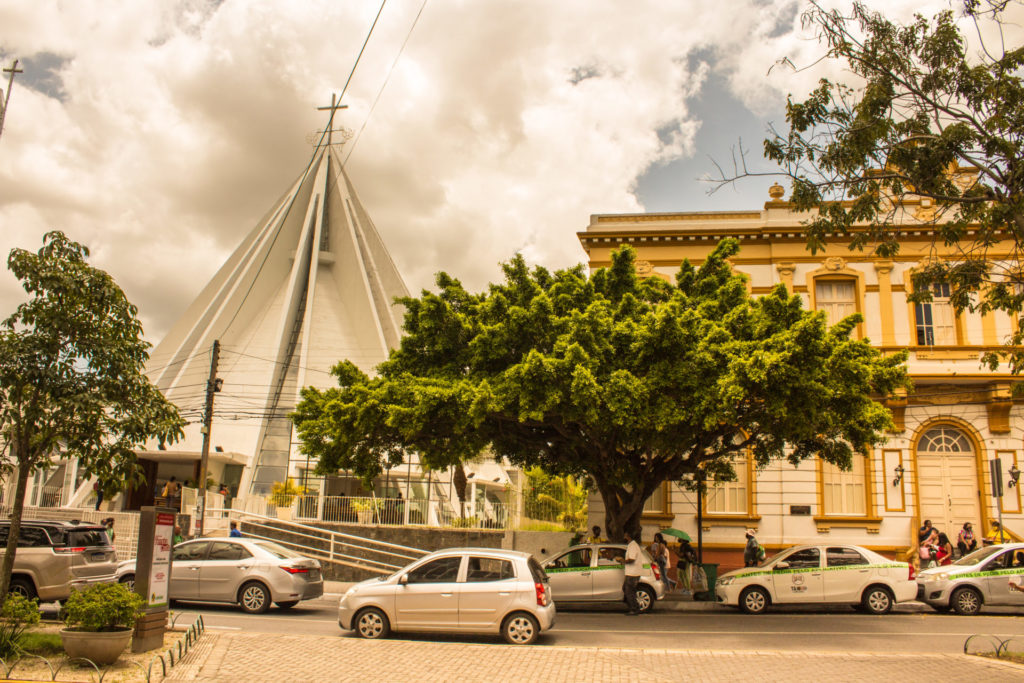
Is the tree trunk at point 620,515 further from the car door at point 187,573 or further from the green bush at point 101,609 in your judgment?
the green bush at point 101,609

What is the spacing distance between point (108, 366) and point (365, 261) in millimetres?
39609

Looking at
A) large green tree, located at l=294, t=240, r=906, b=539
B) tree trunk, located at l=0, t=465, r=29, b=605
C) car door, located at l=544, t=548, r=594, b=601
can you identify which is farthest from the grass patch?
car door, located at l=544, t=548, r=594, b=601

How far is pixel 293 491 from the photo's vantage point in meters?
28.1

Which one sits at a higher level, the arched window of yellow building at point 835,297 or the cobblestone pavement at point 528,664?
the arched window of yellow building at point 835,297

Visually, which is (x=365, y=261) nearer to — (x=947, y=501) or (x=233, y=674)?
(x=947, y=501)

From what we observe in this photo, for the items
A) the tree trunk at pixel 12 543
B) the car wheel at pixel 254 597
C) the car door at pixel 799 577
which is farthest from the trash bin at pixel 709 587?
the tree trunk at pixel 12 543

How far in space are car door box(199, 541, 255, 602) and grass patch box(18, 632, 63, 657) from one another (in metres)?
4.75

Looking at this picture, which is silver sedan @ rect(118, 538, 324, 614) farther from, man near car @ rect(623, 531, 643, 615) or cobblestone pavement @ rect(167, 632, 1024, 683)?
man near car @ rect(623, 531, 643, 615)

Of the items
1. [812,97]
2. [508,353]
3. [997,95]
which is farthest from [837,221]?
[508,353]

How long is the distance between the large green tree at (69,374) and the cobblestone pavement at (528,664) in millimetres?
3028

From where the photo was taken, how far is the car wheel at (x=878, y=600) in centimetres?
1559

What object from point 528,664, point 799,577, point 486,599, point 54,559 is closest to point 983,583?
point 799,577

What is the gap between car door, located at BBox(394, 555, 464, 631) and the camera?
38.1 feet

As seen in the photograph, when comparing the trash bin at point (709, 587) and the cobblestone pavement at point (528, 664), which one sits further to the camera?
the trash bin at point (709, 587)
